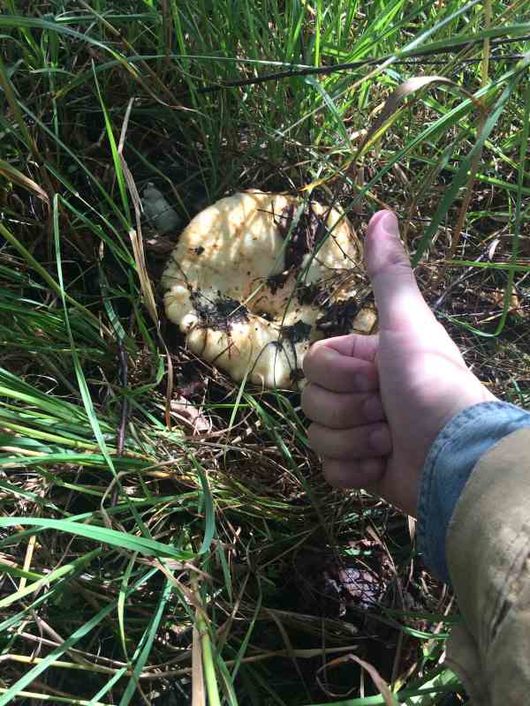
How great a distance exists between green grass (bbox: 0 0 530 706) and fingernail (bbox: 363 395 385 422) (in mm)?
195

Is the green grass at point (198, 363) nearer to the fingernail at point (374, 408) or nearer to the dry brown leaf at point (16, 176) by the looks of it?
the dry brown leaf at point (16, 176)

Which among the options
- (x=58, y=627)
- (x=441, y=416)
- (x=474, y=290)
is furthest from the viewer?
(x=474, y=290)

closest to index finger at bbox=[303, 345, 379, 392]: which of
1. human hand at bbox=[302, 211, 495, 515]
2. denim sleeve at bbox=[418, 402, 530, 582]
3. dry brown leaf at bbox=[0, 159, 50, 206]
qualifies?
human hand at bbox=[302, 211, 495, 515]

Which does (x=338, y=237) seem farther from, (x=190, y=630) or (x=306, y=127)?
(x=190, y=630)

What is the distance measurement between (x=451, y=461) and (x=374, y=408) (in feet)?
0.90

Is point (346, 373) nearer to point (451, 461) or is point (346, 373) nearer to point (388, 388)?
point (388, 388)

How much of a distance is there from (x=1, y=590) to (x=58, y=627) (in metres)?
0.15

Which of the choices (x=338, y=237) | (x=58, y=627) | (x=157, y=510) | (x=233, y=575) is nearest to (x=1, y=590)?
(x=58, y=627)

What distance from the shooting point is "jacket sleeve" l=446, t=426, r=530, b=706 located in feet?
2.39

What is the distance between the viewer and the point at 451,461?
1.00 m

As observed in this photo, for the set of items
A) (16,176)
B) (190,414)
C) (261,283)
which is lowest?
(190,414)

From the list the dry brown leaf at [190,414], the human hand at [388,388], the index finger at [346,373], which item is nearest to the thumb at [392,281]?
the human hand at [388,388]

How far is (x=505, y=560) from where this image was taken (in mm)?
781

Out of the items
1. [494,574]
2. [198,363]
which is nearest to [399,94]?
[494,574]
